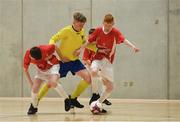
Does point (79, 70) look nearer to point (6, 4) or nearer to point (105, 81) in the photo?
point (105, 81)

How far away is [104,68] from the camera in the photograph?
8883mm

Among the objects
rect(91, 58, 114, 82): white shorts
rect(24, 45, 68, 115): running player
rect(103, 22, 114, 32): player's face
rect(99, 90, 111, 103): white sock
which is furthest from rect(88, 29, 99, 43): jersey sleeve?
rect(99, 90, 111, 103): white sock

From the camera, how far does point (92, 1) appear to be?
1338cm

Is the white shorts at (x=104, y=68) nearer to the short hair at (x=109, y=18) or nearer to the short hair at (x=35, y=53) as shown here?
the short hair at (x=109, y=18)

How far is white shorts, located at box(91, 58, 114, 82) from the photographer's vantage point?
8.82 metres

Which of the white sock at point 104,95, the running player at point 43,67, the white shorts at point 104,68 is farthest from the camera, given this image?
the white sock at point 104,95

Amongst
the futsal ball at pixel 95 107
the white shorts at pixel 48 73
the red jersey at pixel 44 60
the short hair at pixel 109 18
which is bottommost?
the futsal ball at pixel 95 107

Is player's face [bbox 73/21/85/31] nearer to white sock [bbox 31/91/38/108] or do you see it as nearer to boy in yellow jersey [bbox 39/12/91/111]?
boy in yellow jersey [bbox 39/12/91/111]

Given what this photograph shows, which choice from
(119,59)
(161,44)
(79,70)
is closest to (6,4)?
(119,59)

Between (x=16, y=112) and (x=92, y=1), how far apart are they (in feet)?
16.8

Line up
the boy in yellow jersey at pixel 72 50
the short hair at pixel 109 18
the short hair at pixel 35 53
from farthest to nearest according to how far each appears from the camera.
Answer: the boy in yellow jersey at pixel 72 50
the short hair at pixel 109 18
the short hair at pixel 35 53

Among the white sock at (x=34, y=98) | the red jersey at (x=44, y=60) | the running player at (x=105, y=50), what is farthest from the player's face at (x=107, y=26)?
the white sock at (x=34, y=98)

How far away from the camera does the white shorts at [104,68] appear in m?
8.82

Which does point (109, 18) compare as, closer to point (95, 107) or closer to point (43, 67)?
point (43, 67)
